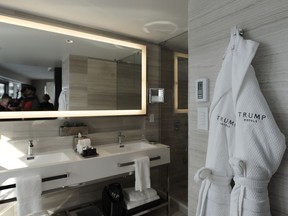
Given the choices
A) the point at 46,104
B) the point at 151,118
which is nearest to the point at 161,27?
the point at 151,118

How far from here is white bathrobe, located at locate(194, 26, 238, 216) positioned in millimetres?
761

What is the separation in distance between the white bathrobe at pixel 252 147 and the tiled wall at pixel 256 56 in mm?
60

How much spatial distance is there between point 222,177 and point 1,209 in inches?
78.7

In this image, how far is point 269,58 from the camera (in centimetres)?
71

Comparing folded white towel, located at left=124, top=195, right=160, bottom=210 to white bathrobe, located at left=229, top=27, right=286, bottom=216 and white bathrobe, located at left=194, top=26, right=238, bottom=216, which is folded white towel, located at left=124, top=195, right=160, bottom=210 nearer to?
white bathrobe, located at left=194, top=26, right=238, bottom=216

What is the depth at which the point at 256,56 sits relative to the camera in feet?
2.46

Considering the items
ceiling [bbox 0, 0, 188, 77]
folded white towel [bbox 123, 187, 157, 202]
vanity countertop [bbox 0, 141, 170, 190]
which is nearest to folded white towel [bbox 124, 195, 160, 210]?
folded white towel [bbox 123, 187, 157, 202]

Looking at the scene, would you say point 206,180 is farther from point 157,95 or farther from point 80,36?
point 80,36

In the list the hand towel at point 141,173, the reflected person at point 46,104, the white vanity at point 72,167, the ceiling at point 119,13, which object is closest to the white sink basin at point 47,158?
the white vanity at point 72,167

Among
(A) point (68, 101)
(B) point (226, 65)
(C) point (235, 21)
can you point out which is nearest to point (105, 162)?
(A) point (68, 101)

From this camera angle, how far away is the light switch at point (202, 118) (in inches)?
37.7

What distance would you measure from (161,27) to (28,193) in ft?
6.49

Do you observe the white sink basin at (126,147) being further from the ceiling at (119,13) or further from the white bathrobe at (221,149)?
the white bathrobe at (221,149)

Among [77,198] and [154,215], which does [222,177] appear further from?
[77,198]
